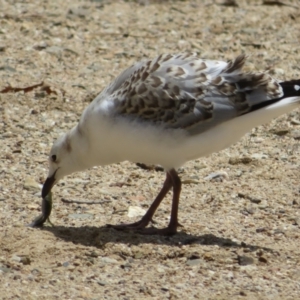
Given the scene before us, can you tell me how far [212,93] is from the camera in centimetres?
654

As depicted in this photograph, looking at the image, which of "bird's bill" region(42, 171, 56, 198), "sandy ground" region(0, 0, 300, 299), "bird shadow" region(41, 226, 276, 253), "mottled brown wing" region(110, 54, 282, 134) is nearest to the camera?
"sandy ground" region(0, 0, 300, 299)

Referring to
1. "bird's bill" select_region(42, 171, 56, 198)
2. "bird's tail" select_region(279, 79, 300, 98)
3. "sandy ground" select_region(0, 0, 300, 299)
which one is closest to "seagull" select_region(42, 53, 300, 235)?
"bird's tail" select_region(279, 79, 300, 98)

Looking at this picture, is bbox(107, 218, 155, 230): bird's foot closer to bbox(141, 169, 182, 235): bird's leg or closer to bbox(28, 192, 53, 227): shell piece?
bbox(141, 169, 182, 235): bird's leg

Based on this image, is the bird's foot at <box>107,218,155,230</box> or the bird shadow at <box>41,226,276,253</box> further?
the bird's foot at <box>107,218,155,230</box>

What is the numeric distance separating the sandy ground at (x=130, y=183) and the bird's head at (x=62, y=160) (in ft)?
0.84

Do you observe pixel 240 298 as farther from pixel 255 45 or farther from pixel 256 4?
pixel 256 4

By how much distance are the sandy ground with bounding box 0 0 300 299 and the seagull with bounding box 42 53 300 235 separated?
453mm

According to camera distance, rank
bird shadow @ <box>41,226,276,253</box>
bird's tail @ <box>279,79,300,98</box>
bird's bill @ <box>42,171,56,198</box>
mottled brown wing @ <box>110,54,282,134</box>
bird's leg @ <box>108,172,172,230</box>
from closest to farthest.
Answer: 1. bird shadow @ <box>41,226,276,253</box>
2. mottled brown wing @ <box>110,54,282,134</box>
3. bird's tail @ <box>279,79,300,98</box>
4. bird's leg @ <box>108,172,172,230</box>
5. bird's bill @ <box>42,171,56,198</box>

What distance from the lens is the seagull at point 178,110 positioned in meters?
6.46

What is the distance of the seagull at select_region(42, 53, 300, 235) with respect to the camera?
6.46m

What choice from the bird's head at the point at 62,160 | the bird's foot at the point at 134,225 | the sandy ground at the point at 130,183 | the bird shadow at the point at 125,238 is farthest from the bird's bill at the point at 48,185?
the bird's foot at the point at 134,225

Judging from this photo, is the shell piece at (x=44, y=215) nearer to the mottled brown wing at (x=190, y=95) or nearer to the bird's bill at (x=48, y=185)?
the bird's bill at (x=48, y=185)

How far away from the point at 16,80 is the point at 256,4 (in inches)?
192

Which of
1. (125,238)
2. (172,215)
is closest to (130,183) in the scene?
(172,215)
